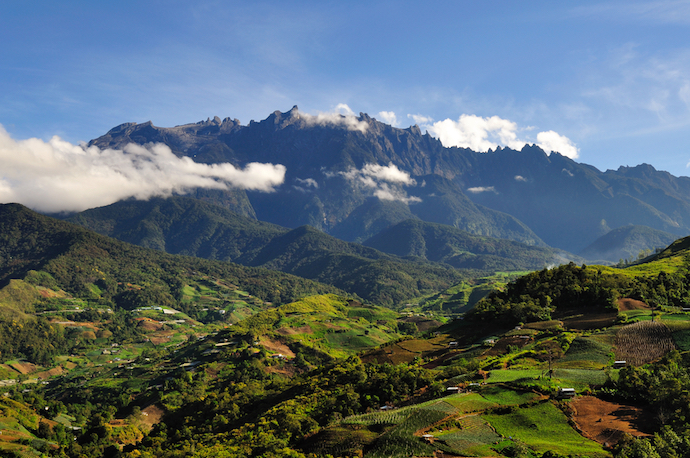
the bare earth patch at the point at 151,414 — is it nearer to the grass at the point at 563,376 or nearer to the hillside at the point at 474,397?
the hillside at the point at 474,397

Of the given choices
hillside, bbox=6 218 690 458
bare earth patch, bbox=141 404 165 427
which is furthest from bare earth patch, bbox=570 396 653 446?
bare earth patch, bbox=141 404 165 427

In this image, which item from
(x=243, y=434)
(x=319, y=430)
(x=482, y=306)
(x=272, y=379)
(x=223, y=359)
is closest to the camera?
(x=319, y=430)

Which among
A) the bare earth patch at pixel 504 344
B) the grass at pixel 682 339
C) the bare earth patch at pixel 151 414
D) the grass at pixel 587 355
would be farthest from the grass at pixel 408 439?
the bare earth patch at pixel 151 414

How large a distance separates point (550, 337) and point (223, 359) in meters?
124

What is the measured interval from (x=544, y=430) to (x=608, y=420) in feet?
26.2

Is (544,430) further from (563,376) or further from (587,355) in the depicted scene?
(587,355)

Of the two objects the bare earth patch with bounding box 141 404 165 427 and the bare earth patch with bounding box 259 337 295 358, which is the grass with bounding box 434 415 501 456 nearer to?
the bare earth patch with bounding box 141 404 165 427

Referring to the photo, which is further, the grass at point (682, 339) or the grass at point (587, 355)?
the grass at point (587, 355)

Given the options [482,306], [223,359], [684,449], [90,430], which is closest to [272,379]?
[223,359]

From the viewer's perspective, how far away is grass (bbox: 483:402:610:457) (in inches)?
1828

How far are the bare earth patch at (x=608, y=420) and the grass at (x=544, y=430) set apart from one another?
71.8 inches

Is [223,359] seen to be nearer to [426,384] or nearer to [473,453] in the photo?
[426,384]

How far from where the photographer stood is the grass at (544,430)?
46.4m

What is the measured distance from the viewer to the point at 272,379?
151m
